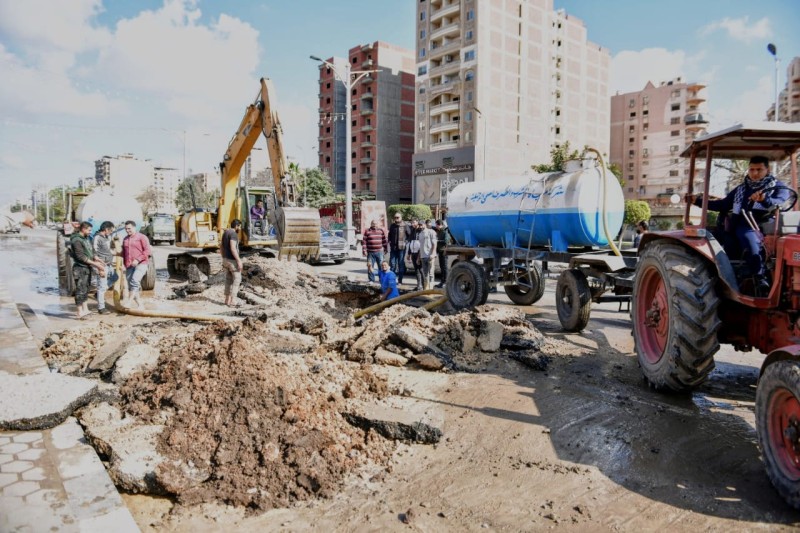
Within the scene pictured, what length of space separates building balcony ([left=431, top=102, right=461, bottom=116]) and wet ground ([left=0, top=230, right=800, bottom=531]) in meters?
56.5

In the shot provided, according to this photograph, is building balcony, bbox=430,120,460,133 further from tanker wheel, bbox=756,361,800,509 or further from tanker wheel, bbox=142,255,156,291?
tanker wheel, bbox=756,361,800,509

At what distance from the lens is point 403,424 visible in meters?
4.57

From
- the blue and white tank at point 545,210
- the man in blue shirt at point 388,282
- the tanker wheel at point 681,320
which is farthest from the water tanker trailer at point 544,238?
the tanker wheel at point 681,320

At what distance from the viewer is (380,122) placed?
7300 cm

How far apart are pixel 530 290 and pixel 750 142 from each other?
6.55 m

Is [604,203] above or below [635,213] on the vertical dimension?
below

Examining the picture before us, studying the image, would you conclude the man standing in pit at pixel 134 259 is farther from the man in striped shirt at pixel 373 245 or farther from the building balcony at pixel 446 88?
the building balcony at pixel 446 88

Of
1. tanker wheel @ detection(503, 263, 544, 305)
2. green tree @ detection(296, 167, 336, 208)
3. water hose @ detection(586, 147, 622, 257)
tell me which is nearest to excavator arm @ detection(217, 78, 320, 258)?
tanker wheel @ detection(503, 263, 544, 305)

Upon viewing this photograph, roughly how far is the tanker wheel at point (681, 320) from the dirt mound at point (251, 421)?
2709 millimetres

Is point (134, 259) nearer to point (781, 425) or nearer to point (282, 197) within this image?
point (282, 197)

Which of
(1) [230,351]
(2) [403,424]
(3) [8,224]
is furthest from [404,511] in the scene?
(3) [8,224]

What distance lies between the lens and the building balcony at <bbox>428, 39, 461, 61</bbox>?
60062 mm

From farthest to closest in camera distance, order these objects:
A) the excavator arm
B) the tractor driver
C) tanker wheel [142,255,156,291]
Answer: tanker wheel [142,255,156,291], the excavator arm, the tractor driver

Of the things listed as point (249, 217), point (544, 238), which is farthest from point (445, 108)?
point (544, 238)
